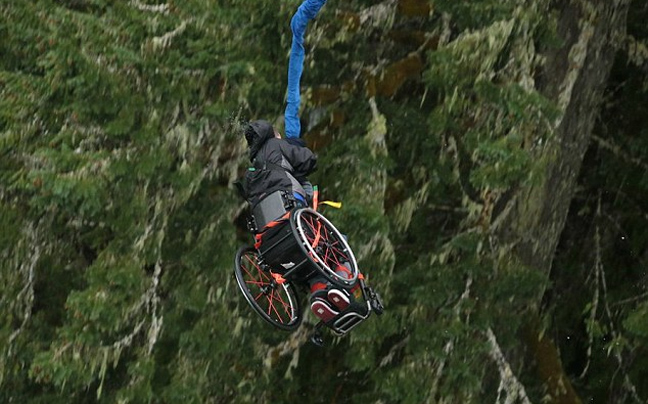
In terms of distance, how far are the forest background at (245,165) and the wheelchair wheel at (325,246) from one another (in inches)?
34.7

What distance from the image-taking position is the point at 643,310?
897cm

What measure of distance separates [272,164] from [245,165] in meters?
2.12

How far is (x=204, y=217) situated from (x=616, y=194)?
18.2 ft

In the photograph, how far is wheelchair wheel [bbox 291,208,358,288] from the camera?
6825mm

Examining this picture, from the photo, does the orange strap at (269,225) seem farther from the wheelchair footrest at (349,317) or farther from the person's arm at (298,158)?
the wheelchair footrest at (349,317)

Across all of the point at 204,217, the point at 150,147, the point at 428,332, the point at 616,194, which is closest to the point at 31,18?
the point at 150,147

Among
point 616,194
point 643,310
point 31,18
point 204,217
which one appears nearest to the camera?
point 31,18

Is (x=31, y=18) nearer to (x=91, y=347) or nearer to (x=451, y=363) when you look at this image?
(x=91, y=347)

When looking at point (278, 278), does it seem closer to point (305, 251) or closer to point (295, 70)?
point (305, 251)

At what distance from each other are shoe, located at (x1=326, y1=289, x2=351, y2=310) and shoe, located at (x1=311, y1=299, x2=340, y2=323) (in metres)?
0.05

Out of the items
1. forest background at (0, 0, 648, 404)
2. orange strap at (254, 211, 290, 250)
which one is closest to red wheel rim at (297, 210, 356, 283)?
orange strap at (254, 211, 290, 250)

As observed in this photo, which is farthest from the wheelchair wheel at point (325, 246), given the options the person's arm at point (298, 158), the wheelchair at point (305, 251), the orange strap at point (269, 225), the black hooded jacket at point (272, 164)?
the person's arm at point (298, 158)

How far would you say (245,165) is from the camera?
9398 millimetres

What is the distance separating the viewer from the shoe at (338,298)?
687cm
